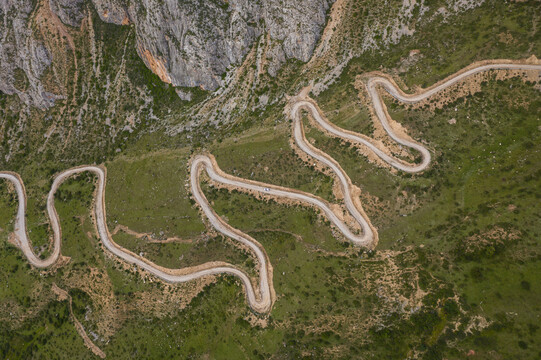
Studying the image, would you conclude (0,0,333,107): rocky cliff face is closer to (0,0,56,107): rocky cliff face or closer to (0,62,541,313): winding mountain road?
(0,0,56,107): rocky cliff face

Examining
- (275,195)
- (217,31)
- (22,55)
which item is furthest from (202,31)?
(22,55)

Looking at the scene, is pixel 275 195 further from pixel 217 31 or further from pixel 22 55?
pixel 22 55

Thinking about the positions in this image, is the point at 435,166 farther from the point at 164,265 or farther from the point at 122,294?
the point at 122,294

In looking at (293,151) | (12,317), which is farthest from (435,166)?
(12,317)

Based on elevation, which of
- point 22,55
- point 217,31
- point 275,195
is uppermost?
point 217,31

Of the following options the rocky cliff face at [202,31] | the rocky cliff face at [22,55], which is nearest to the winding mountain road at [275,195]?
the rocky cliff face at [202,31]

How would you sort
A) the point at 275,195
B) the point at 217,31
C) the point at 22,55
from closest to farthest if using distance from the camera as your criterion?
the point at 275,195, the point at 217,31, the point at 22,55
